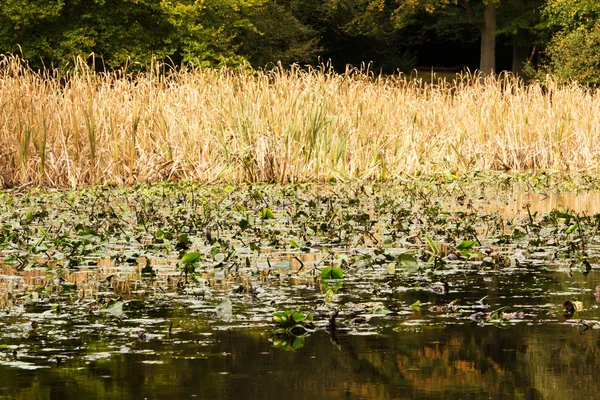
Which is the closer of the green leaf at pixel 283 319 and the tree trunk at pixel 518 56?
the green leaf at pixel 283 319

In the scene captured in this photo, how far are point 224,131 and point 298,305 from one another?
8.47 metres

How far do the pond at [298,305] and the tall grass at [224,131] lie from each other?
3305 millimetres

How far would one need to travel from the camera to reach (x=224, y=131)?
523 inches

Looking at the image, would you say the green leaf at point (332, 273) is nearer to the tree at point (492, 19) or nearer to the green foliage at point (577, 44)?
the green foliage at point (577, 44)

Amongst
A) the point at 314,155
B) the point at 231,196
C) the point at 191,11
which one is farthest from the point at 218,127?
the point at 191,11

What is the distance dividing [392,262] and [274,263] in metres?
0.64

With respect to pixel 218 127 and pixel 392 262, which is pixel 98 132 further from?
pixel 392 262

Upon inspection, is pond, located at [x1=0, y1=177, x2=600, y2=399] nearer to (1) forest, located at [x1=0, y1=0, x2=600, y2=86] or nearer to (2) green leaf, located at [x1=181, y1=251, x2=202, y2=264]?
(2) green leaf, located at [x1=181, y1=251, x2=202, y2=264]

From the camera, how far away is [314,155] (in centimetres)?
1352

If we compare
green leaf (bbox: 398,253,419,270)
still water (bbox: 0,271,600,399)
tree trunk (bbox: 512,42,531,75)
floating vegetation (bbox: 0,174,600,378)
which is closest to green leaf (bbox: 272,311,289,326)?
floating vegetation (bbox: 0,174,600,378)

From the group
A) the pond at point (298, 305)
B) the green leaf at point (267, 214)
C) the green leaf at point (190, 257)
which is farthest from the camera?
the green leaf at point (267, 214)

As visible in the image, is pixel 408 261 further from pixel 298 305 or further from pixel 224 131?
pixel 224 131

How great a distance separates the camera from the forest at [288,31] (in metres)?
32.3

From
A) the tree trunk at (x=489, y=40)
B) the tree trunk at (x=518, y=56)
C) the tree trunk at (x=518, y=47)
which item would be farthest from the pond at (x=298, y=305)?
the tree trunk at (x=518, y=56)
